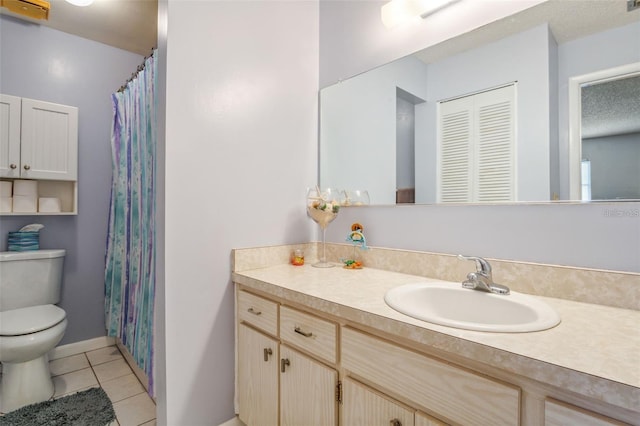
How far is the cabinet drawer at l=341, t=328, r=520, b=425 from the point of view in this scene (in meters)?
0.64

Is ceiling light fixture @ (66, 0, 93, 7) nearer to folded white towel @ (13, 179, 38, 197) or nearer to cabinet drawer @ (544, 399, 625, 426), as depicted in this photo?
folded white towel @ (13, 179, 38, 197)

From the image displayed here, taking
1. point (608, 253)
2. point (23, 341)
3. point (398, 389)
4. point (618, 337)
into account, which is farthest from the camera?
point (23, 341)

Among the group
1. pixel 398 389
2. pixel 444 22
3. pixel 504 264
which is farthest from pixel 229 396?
pixel 444 22

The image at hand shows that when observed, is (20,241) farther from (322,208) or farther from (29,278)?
→ (322,208)

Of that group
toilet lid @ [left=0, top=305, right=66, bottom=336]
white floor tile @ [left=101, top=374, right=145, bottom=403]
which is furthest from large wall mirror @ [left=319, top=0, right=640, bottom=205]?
toilet lid @ [left=0, top=305, right=66, bottom=336]

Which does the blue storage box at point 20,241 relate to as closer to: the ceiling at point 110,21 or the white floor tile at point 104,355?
the white floor tile at point 104,355

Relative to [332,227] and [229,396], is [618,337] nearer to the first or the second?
[332,227]

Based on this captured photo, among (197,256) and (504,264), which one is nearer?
(504,264)

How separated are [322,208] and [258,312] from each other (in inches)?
23.0

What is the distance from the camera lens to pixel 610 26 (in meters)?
0.96

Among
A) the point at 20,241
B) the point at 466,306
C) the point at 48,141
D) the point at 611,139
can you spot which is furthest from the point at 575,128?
the point at 20,241

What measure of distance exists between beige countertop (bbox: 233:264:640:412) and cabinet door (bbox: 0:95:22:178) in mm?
2102

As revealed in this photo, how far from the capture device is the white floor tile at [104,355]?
221 cm

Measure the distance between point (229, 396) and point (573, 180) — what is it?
1609 millimetres
